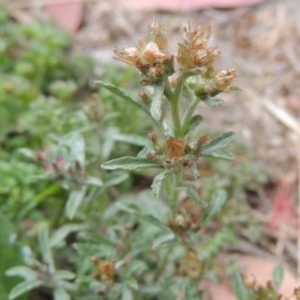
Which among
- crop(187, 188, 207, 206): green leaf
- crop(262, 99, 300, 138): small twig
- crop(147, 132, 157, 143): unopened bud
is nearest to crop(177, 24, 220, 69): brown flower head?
crop(147, 132, 157, 143): unopened bud

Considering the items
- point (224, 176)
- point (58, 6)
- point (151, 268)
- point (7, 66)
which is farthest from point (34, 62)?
point (151, 268)

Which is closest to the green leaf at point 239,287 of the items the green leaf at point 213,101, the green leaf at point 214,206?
the green leaf at point 214,206

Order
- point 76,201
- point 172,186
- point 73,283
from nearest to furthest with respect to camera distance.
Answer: point 172,186, point 76,201, point 73,283

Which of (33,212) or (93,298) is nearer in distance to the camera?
(93,298)

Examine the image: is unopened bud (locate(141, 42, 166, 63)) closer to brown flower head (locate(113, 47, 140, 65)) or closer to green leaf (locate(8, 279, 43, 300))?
brown flower head (locate(113, 47, 140, 65))

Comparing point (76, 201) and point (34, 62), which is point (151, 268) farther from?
point (34, 62)

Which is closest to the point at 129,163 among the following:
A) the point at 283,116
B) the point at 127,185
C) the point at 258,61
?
the point at 127,185

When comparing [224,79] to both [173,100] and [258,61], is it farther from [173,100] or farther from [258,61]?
[258,61]
